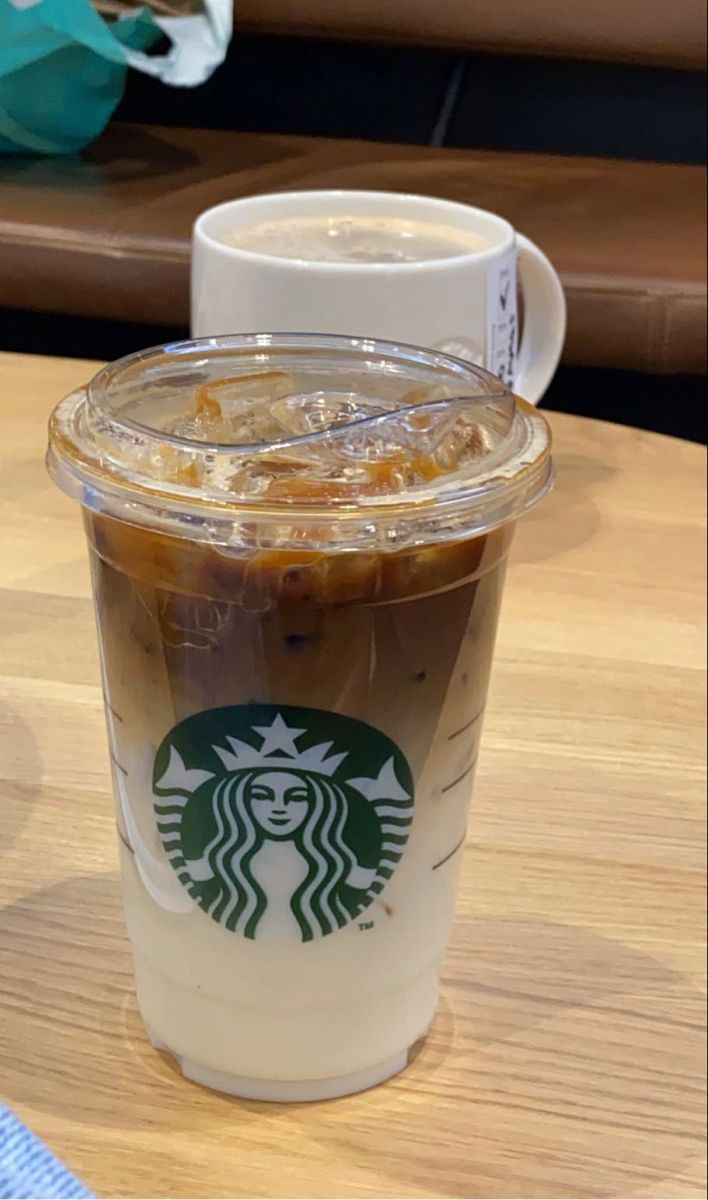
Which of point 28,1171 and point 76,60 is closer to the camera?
point 28,1171

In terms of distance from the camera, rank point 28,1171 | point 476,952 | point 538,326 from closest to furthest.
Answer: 1. point 28,1171
2. point 476,952
3. point 538,326

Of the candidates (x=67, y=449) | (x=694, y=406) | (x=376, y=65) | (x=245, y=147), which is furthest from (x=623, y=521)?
(x=376, y=65)

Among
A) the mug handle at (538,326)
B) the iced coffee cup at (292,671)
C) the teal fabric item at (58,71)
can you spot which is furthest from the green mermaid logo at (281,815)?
the mug handle at (538,326)

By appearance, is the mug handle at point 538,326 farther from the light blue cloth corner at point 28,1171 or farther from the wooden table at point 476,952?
the light blue cloth corner at point 28,1171

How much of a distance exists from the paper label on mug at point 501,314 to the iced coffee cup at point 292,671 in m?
0.20

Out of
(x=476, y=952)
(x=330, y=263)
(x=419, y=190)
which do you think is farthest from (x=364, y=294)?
(x=419, y=190)

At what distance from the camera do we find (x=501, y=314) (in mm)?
517

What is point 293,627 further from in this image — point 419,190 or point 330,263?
point 419,190

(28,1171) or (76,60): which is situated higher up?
(76,60)

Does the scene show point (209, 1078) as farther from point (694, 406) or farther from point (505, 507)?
point (694, 406)

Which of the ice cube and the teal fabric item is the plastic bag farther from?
the ice cube

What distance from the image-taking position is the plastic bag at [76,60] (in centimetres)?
35

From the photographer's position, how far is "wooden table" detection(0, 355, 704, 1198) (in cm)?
28

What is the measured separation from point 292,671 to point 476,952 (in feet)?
0.47
